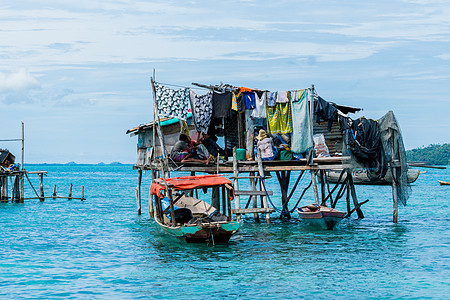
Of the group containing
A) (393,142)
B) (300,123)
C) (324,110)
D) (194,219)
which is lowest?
(194,219)

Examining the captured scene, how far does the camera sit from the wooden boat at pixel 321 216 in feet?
70.4

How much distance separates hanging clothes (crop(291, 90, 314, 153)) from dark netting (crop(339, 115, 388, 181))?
54.7 inches

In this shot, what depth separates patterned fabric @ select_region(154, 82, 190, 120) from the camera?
22344mm

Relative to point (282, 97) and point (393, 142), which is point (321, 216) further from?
point (282, 97)

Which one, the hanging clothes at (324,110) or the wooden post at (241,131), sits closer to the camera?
the hanging clothes at (324,110)

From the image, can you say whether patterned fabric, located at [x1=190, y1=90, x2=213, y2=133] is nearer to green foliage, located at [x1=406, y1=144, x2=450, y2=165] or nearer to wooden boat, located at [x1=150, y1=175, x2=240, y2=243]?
wooden boat, located at [x1=150, y1=175, x2=240, y2=243]

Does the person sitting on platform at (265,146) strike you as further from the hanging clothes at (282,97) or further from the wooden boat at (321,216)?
the wooden boat at (321,216)

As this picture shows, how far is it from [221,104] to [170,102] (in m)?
1.98

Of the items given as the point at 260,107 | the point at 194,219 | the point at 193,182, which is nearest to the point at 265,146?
the point at 260,107

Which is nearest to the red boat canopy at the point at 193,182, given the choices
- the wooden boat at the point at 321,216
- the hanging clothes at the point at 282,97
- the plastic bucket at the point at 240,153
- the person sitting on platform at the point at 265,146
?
the plastic bucket at the point at 240,153

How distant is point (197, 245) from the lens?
740 inches

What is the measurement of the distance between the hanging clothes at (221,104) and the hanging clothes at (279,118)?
1550 millimetres

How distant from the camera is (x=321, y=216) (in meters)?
21.5

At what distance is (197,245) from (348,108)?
10496 millimetres
